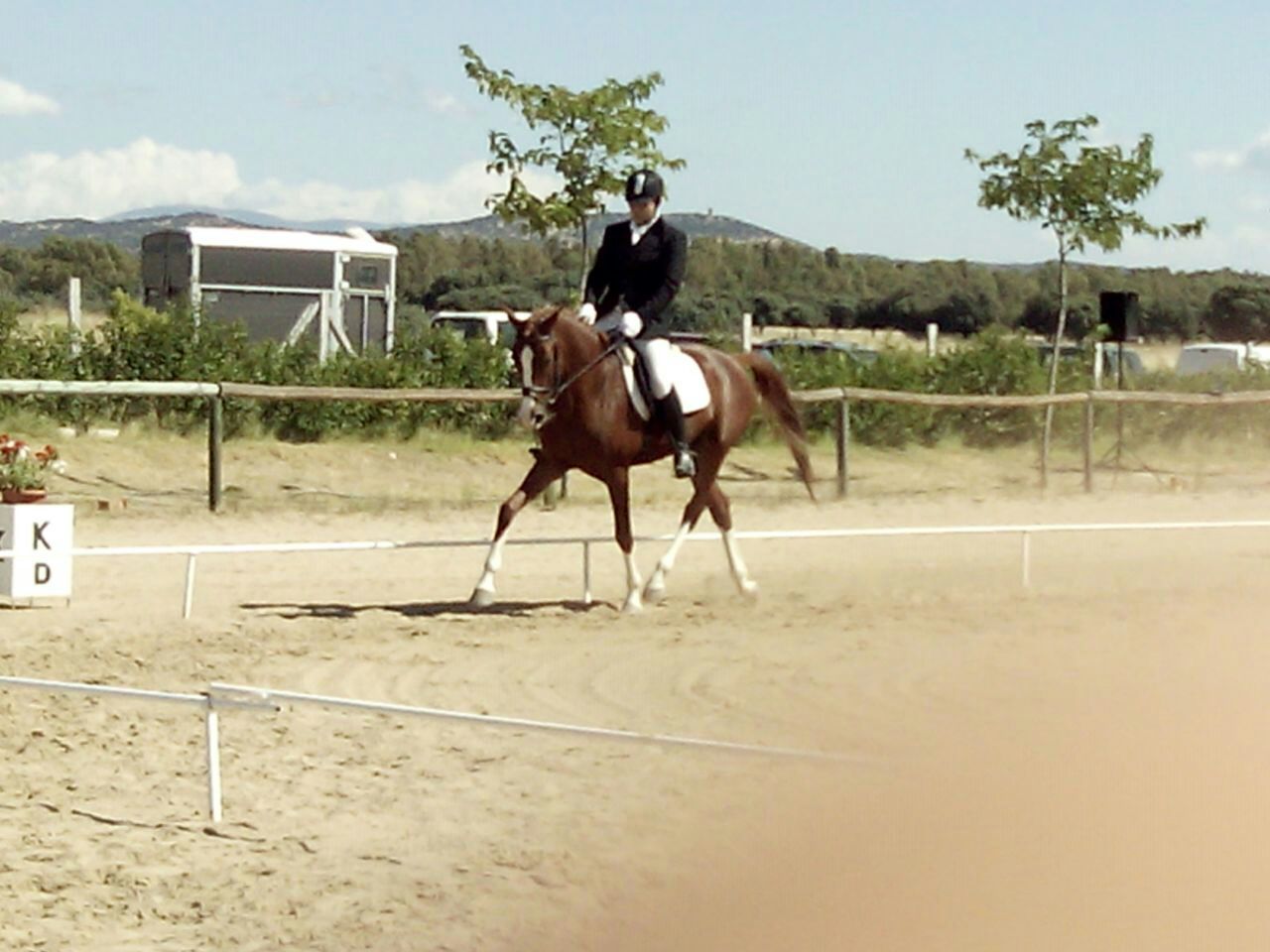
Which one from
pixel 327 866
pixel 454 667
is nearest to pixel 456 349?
pixel 454 667

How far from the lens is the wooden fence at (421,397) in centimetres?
1748

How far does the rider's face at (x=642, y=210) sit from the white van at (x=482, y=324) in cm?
1105

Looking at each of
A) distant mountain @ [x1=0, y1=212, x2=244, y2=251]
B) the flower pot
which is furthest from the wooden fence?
distant mountain @ [x1=0, y1=212, x2=244, y2=251]

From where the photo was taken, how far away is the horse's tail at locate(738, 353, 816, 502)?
14258 millimetres

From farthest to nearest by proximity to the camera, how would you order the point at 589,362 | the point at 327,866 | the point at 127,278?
the point at 127,278, the point at 589,362, the point at 327,866

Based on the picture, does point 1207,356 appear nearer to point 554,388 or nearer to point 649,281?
point 649,281

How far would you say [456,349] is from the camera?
23.1 m

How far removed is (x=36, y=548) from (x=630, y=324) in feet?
12.1

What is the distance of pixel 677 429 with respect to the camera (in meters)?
12.8

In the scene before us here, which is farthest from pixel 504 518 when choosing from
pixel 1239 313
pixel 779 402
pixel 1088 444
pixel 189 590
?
pixel 1239 313

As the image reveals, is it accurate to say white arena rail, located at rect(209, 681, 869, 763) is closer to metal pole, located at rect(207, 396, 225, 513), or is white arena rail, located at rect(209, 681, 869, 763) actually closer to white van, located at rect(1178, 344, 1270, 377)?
metal pole, located at rect(207, 396, 225, 513)

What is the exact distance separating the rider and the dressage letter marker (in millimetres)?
3275

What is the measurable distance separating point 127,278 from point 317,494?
46.3 meters

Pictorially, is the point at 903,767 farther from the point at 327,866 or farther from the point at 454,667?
the point at 454,667
